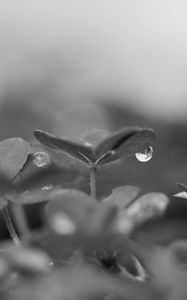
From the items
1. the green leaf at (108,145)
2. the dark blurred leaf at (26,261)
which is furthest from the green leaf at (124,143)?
the dark blurred leaf at (26,261)

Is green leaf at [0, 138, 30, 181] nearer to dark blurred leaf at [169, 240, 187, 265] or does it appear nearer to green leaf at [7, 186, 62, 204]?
green leaf at [7, 186, 62, 204]

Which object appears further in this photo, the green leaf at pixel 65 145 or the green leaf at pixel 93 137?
the green leaf at pixel 93 137

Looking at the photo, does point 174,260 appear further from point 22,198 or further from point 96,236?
point 22,198

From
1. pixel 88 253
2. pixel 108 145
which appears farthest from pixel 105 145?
pixel 88 253

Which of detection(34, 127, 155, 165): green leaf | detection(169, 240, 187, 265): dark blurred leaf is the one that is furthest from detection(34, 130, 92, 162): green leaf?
detection(169, 240, 187, 265): dark blurred leaf

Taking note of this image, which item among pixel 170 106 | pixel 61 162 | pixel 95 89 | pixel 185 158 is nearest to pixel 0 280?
pixel 61 162

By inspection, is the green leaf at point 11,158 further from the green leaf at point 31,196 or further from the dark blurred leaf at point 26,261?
the dark blurred leaf at point 26,261

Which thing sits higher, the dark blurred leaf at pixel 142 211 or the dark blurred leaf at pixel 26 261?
the dark blurred leaf at pixel 26 261
